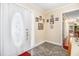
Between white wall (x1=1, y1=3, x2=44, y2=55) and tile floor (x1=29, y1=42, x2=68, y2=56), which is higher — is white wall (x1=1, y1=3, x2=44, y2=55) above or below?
above

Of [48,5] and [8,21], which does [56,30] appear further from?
[8,21]

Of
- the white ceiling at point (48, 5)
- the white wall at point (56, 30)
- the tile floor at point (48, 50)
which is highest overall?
the white ceiling at point (48, 5)

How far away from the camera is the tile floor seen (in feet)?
3.00

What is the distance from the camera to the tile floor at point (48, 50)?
914mm

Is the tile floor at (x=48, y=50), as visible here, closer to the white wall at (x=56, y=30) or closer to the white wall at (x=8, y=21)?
the white wall at (x=56, y=30)

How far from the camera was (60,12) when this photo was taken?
2.95ft

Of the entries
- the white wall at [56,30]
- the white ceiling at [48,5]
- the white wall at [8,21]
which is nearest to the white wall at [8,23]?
the white wall at [8,21]

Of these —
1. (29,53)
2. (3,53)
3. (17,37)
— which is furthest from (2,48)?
(29,53)

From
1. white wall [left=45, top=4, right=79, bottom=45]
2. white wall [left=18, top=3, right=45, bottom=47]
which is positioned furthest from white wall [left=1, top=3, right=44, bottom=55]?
white wall [left=45, top=4, right=79, bottom=45]

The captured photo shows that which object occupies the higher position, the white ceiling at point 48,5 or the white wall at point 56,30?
the white ceiling at point 48,5

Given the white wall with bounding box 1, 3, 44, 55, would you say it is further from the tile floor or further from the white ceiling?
the tile floor

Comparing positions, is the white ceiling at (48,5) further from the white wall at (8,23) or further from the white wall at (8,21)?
the white wall at (8,23)

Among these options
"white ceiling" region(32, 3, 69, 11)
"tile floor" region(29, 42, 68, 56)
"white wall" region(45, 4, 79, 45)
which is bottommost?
"tile floor" region(29, 42, 68, 56)

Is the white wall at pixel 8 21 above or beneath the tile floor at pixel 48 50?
above
